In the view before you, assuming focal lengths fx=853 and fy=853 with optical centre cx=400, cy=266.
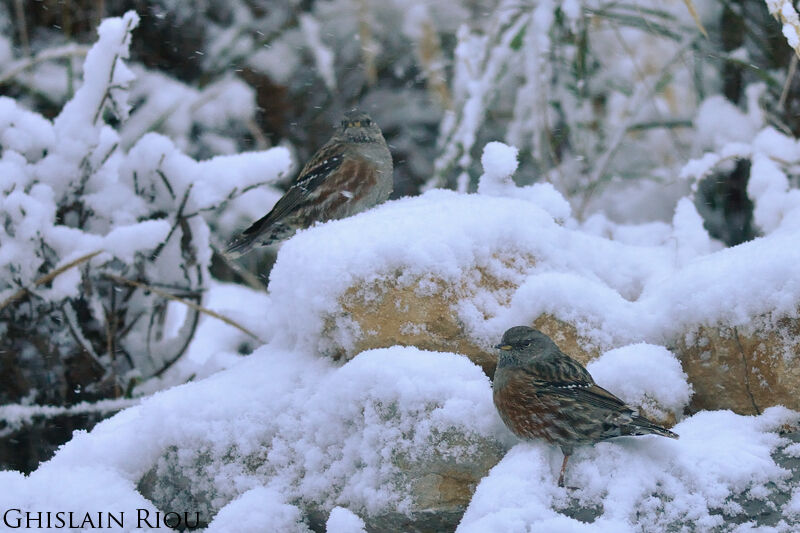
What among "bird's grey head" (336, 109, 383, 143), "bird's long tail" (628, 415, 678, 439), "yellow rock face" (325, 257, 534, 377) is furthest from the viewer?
"bird's grey head" (336, 109, 383, 143)

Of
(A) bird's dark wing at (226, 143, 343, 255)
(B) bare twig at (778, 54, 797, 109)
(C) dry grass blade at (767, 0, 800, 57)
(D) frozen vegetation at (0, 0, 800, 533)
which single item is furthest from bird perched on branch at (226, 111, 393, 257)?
(B) bare twig at (778, 54, 797, 109)

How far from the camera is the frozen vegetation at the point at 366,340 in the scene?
7.06 ft

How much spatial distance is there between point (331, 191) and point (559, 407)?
4.92ft

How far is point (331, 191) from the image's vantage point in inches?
133

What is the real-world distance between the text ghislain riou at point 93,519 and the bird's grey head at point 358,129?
1691 mm

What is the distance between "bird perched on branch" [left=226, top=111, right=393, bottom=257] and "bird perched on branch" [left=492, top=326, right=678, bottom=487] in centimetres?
123

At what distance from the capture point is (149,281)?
3562 mm

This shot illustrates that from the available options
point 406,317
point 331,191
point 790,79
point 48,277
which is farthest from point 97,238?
point 790,79

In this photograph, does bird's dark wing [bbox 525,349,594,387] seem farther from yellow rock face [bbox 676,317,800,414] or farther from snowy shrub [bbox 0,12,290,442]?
snowy shrub [bbox 0,12,290,442]

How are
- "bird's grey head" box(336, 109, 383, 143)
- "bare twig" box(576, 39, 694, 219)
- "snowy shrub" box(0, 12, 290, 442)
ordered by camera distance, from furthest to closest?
1. "bare twig" box(576, 39, 694, 219)
2. "bird's grey head" box(336, 109, 383, 143)
3. "snowy shrub" box(0, 12, 290, 442)

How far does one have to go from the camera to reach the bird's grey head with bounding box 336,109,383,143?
3535 mm

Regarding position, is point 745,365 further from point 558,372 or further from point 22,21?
point 22,21

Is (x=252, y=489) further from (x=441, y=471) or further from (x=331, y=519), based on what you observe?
(x=441, y=471)

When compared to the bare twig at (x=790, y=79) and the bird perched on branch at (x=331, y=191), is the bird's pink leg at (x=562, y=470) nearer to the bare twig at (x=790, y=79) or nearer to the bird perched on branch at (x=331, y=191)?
the bird perched on branch at (x=331, y=191)
